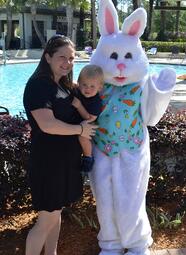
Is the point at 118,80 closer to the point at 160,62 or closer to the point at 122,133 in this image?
the point at 122,133

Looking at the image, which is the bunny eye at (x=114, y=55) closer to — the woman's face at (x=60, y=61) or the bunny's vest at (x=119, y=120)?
the bunny's vest at (x=119, y=120)

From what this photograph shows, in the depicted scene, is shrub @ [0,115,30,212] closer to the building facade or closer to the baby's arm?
the baby's arm

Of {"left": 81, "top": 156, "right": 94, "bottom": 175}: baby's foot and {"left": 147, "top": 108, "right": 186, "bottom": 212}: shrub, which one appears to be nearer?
{"left": 81, "top": 156, "right": 94, "bottom": 175}: baby's foot

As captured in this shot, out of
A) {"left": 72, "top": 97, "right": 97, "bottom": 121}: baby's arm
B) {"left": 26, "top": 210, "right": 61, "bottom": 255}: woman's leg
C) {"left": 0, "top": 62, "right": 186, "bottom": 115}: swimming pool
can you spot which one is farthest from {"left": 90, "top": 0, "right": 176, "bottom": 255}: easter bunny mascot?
{"left": 0, "top": 62, "right": 186, "bottom": 115}: swimming pool

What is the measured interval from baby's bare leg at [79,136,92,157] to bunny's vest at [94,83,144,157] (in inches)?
6.8

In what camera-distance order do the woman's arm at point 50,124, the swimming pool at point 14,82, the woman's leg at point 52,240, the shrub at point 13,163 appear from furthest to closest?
the swimming pool at point 14,82, the shrub at point 13,163, the woman's leg at point 52,240, the woman's arm at point 50,124

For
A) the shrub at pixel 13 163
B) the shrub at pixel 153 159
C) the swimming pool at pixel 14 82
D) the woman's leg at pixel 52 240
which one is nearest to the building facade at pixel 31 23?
the swimming pool at pixel 14 82

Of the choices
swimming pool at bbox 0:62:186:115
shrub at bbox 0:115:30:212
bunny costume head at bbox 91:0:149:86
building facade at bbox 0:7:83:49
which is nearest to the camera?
bunny costume head at bbox 91:0:149:86

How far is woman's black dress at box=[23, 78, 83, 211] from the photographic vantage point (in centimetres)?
247

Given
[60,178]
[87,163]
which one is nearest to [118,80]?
[87,163]

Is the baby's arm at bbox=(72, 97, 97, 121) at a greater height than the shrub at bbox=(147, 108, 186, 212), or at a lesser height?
greater

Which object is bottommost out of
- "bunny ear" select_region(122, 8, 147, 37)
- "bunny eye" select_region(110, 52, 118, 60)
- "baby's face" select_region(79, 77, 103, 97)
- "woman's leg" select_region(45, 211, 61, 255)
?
"woman's leg" select_region(45, 211, 61, 255)

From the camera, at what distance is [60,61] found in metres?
2.52

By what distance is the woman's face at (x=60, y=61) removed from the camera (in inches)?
99.0
